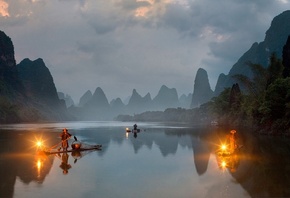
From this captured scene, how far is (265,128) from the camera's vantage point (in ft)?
230

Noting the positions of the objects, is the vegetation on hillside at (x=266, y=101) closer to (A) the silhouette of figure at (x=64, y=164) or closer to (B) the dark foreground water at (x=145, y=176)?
(B) the dark foreground water at (x=145, y=176)

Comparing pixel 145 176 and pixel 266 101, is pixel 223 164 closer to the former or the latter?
pixel 145 176

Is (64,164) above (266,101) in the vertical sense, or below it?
below

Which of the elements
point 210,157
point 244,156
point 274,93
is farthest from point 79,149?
point 274,93

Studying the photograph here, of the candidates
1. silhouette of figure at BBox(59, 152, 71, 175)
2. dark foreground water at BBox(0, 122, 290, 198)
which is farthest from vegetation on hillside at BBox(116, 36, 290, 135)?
silhouette of figure at BBox(59, 152, 71, 175)

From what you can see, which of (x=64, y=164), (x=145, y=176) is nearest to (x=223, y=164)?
(x=145, y=176)

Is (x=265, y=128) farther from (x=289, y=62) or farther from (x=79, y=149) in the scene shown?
(x=79, y=149)

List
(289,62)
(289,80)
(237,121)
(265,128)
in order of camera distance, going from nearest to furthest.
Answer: (289,80) < (265,128) < (289,62) < (237,121)

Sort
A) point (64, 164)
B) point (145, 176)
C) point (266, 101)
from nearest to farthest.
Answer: point (145, 176), point (64, 164), point (266, 101)

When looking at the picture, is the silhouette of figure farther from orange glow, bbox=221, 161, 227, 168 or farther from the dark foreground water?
orange glow, bbox=221, 161, 227, 168

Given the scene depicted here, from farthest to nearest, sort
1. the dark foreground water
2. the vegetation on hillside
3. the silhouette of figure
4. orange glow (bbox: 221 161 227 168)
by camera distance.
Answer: the vegetation on hillside < orange glow (bbox: 221 161 227 168) < the silhouette of figure < the dark foreground water

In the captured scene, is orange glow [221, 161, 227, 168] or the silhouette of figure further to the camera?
orange glow [221, 161, 227, 168]

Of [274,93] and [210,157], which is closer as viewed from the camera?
[210,157]

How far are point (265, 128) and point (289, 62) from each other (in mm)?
18693
